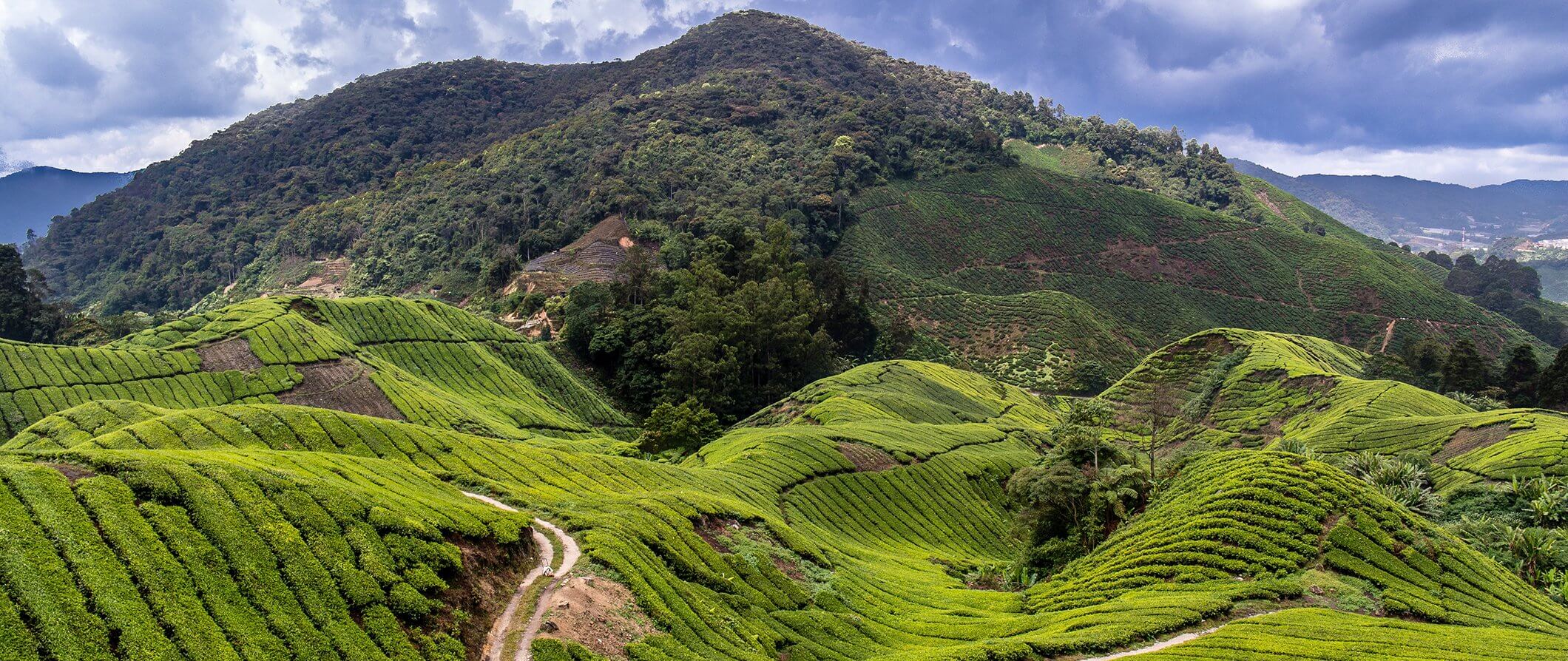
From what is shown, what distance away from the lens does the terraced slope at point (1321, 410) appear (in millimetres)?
40906

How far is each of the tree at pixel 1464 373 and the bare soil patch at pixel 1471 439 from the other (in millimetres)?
34680

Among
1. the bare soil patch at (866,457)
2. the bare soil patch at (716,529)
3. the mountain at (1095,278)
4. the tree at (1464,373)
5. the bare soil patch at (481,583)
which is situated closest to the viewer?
the bare soil patch at (481,583)

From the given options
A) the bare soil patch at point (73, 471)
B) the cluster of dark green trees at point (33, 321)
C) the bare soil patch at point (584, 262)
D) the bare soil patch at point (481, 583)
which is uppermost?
the bare soil patch at point (584, 262)

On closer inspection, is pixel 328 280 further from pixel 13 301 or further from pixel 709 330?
pixel 709 330

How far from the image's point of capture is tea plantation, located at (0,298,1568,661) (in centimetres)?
1348

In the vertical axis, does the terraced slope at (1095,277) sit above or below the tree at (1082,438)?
above

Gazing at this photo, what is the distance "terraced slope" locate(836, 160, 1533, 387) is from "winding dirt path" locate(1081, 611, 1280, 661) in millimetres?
73412

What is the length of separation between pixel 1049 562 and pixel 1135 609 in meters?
9.64

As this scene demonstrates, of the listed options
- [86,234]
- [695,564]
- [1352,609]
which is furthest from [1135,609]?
[86,234]

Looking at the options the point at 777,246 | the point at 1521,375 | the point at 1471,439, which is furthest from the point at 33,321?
the point at 1521,375

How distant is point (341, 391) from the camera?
4697cm

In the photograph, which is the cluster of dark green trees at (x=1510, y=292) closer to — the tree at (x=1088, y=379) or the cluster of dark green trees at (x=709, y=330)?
the tree at (x=1088, y=379)

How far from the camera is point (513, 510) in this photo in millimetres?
21359

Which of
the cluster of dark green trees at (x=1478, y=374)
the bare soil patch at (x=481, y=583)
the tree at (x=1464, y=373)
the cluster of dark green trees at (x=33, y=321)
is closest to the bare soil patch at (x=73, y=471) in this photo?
the bare soil patch at (x=481, y=583)
